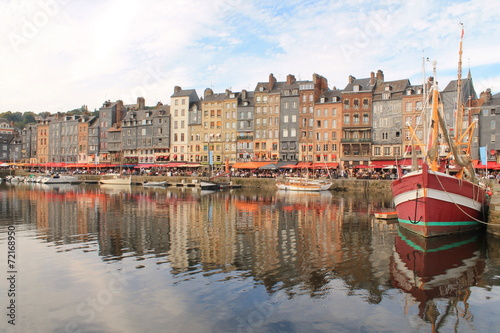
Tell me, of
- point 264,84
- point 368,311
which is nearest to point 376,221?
point 368,311

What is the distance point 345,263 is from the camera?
1689 centimetres

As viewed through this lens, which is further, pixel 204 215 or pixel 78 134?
pixel 78 134

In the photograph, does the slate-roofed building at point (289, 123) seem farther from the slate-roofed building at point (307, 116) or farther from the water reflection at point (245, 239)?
the water reflection at point (245, 239)

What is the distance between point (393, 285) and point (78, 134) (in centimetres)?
10879

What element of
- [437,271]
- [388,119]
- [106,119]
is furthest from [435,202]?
[106,119]

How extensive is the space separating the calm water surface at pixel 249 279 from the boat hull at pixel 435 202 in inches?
35.4

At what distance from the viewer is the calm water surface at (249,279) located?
11328 mm

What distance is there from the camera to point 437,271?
633 inches

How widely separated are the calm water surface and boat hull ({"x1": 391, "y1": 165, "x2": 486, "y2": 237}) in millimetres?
900

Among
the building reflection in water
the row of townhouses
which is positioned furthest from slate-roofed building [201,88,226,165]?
the building reflection in water

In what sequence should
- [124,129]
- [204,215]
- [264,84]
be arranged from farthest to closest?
[124,129], [264,84], [204,215]

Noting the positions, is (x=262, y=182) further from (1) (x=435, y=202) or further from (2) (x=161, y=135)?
(1) (x=435, y=202)

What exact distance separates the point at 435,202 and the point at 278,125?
63.0 metres

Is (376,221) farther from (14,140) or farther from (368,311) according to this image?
(14,140)
